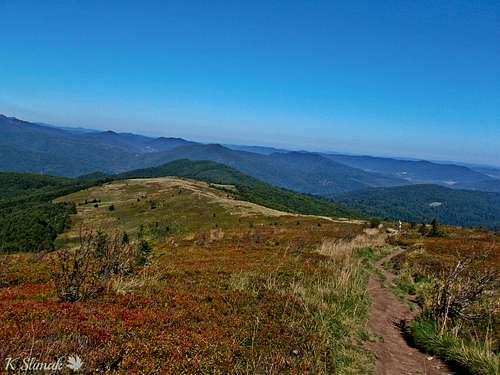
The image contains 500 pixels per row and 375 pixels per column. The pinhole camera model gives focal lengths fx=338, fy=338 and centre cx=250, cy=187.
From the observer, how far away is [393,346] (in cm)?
927

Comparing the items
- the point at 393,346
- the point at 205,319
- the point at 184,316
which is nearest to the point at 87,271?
the point at 184,316

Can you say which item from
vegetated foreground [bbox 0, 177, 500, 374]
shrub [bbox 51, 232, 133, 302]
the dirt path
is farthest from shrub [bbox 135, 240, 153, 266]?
the dirt path

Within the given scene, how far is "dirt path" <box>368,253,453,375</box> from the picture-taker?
787 centimetres

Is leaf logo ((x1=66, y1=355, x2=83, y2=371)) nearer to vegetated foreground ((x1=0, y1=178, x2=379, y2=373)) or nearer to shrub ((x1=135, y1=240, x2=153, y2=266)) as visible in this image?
vegetated foreground ((x1=0, y1=178, x2=379, y2=373))

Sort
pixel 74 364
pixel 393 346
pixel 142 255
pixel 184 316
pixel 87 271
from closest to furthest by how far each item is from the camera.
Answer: pixel 74 364
pixel 184 316
pixel 393 346
pixel 87 271
pixel 142 255

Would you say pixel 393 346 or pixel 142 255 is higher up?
pixel 393 346

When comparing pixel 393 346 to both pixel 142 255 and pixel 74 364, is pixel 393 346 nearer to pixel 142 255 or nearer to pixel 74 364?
pixel 74 364

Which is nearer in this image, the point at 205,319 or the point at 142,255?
the point at 205,319

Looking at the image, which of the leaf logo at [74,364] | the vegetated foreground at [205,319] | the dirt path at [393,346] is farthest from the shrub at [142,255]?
the leaf logo at [74,364]

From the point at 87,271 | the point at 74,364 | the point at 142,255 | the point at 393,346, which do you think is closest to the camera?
the point at 74,364

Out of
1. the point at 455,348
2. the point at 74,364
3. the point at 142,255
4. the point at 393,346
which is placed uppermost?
the point at 74,364

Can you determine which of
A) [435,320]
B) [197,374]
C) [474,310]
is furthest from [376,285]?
[197,374]

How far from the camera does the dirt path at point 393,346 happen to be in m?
7.87

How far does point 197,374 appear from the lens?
6.04 meters
